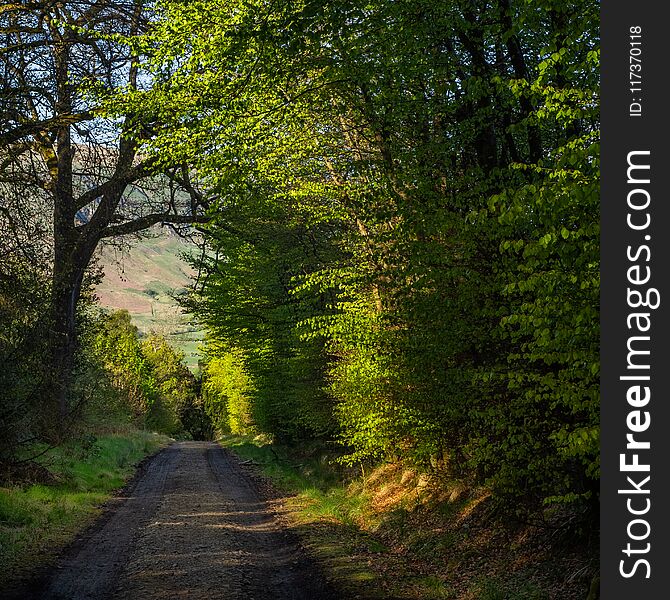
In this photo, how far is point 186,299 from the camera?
97.8 feet

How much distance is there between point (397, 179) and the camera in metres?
11.1

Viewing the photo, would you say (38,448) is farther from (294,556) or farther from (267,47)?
(267,47)

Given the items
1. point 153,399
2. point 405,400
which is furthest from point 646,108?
point 153,399

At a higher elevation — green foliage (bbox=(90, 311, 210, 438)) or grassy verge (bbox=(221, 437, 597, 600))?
green foliage (bbox=(90, 311, 210, 438))

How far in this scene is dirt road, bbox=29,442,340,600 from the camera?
9.59 metres

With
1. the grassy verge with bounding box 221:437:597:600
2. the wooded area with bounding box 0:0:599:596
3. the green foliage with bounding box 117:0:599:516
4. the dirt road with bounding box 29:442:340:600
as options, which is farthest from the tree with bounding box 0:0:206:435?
the grassy verge with bounding box 221:437:597:600

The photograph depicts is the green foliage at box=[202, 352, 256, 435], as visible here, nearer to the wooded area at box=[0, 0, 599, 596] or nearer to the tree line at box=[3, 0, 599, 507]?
the wooded area at box=[0, 0, 599, 596]

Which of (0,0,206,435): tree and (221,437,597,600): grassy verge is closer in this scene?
(221,437,597,600): grassy verge

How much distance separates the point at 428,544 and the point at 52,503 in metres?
8.67

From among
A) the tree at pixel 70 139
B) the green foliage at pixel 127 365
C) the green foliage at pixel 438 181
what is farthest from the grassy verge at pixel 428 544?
the green foliage at pixel 127 365

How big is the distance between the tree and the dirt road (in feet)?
13.5

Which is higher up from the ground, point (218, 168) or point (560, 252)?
point (218, 168)

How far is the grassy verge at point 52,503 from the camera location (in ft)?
38.4

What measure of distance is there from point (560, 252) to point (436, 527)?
8.68 m
